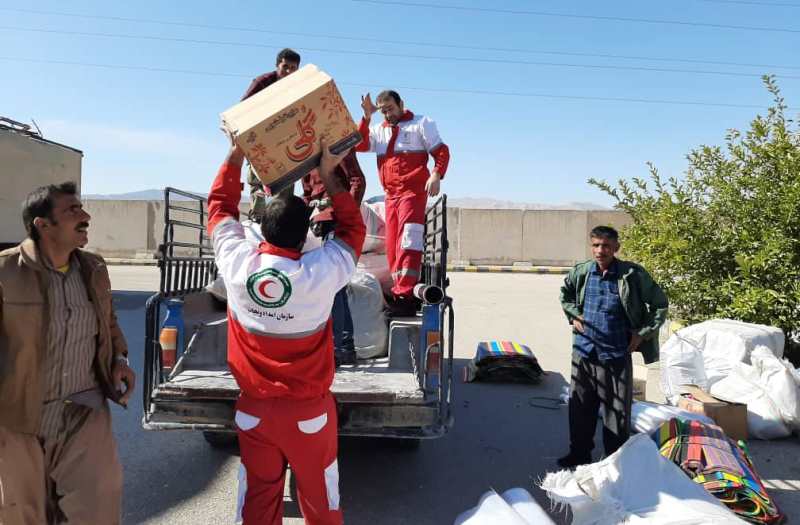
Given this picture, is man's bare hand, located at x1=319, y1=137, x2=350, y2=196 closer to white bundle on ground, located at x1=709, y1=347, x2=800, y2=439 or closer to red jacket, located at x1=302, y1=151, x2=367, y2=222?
red jacket, located at x1=302, y1=151, x2=367, y2=222

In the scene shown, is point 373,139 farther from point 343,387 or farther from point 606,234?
point 343,387

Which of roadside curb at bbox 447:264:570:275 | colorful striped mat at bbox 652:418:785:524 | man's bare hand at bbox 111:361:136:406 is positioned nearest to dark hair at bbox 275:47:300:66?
man's bare hand at bbox 111:361:136:406

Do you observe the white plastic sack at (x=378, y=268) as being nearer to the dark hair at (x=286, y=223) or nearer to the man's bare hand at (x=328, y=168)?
the man's bare hand at (x=328, y=168)

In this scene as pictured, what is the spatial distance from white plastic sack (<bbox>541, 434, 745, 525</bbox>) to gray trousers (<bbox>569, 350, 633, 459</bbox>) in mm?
744

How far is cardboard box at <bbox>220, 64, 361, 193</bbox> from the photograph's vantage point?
103 inches

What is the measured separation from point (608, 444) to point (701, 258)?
10.5ft

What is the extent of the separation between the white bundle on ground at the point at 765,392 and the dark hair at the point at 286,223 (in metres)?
4.26

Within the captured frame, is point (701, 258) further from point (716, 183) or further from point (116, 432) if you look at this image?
point (116, 432)

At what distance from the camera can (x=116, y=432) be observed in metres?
5.09

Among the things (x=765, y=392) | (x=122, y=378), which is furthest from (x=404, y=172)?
(x=765, y=392)

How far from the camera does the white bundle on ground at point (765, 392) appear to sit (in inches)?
200

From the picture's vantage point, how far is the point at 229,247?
267 centimetres

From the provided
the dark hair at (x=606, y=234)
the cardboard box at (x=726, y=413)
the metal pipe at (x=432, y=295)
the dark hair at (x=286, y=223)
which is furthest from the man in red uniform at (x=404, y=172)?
the cardboard box at (x=726, y=413)

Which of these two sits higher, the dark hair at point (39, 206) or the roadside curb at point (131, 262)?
the dark hair at point (39, 206)
